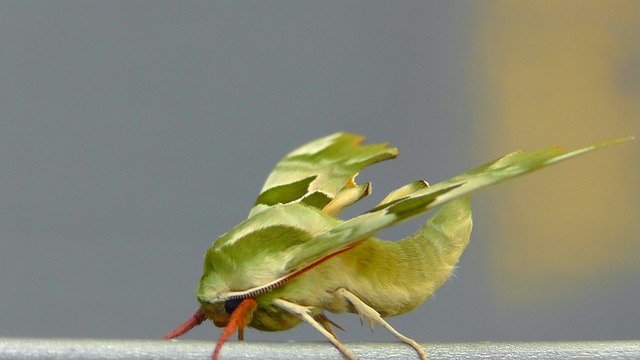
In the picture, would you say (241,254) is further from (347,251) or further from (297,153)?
(297,153)

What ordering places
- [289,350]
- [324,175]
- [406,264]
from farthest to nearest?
1. [324,175]
2. [406,264]
3. [289,350]

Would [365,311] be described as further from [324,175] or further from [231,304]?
[324,175]

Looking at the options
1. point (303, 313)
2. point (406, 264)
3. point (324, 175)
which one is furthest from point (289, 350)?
point (324, 175)

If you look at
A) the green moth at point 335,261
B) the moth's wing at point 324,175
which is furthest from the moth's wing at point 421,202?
the moth's wing at point 324,175

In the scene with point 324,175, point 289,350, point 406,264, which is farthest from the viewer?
point 324,175

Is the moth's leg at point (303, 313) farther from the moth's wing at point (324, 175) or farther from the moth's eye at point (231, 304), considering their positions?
the moth's wing at point (324, 175)

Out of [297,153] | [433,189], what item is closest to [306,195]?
[297,153]
